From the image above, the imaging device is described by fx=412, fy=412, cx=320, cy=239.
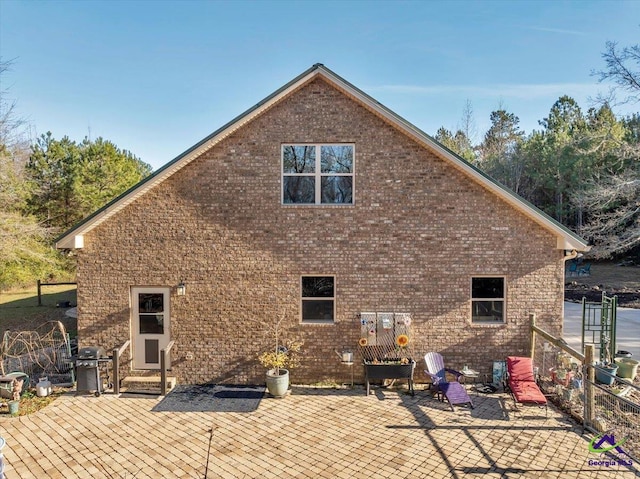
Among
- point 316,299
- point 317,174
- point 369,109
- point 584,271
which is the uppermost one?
point 369,109

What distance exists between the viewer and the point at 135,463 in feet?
22.9

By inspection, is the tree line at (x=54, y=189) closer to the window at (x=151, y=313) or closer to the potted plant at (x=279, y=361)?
the window at (x=151, y=313)

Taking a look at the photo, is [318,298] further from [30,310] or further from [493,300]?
[30,310]

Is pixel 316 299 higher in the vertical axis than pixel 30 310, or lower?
higher

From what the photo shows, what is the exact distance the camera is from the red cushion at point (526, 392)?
873cm

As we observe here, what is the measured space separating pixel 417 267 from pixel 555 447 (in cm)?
467

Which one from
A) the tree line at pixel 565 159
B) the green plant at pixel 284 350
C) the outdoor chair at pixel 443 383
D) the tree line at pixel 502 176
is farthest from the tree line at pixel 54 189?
the tree line at pixel 565 159

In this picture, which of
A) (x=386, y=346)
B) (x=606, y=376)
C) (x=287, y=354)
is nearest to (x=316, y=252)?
(x=287, y=354)

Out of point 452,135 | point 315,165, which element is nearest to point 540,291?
point 315,165

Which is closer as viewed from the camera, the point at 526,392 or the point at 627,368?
the point at 526,392

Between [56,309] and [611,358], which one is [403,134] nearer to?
[611,358]

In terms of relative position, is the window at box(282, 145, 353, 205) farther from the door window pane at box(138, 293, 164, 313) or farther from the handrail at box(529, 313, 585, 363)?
the handrail at box(529, 313, 585, 363)

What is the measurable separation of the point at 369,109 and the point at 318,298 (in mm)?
4961

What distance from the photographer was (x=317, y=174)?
10562mm
